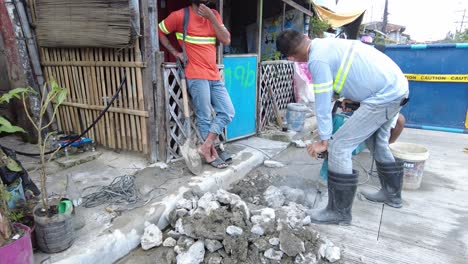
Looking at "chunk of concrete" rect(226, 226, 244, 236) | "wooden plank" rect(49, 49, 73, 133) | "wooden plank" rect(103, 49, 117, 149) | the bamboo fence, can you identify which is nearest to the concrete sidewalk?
"wooden plank" rect(103, 49, 117, 149)

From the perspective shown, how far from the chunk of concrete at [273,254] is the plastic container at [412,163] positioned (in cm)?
197

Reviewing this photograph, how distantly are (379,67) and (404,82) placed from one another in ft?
1.07

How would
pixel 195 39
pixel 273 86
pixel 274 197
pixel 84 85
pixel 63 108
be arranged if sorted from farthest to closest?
pixel 273 86 < pixel 63 108 < pixel 84 85 < pixel 195 39 < pixel 274 197

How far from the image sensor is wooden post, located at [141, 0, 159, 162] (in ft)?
11.3

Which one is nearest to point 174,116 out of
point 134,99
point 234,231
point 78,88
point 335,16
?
point 134,99

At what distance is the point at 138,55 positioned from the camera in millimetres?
3535

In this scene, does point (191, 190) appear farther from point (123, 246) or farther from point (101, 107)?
point (101, 107)

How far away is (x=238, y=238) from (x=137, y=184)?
4.64 feet

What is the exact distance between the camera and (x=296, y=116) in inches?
237

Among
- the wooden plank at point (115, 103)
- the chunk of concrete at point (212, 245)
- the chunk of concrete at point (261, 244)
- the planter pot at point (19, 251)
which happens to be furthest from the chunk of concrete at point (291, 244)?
the wooden plank at point (115, 103)

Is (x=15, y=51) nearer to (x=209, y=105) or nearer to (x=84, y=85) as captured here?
(x=84, y=85)

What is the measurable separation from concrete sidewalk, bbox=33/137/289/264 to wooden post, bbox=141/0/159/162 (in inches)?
18.5

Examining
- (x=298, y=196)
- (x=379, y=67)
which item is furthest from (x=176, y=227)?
(x=379, y=67)

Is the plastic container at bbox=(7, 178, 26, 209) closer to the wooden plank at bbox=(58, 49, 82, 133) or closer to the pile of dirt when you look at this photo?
the pile of dirt
